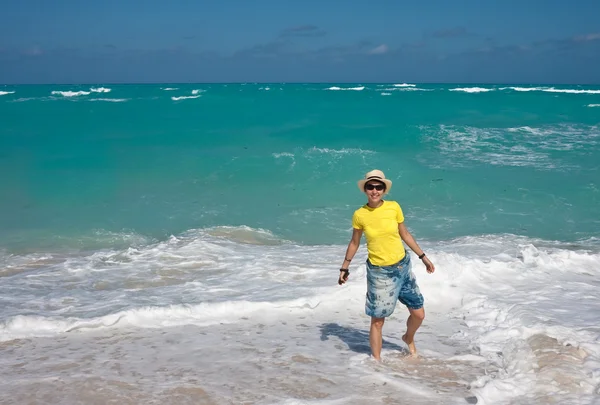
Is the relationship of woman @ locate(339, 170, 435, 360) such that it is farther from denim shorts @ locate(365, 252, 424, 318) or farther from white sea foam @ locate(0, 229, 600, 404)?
white sea foam @ locate(0, 229, 600, 404)

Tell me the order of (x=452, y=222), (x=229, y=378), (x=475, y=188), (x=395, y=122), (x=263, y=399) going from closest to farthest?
(x=263, y=399) < (x=229, y=378) < (x=452, y=222) < (x=475, y=188) < (x=395, y=122)

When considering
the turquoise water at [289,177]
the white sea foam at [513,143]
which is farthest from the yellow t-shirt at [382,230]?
the white sea foam at [513,143]

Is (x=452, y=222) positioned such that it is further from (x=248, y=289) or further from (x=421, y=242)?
(x=248, y=289)

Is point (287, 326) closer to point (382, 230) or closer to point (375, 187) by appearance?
point (382, 230)

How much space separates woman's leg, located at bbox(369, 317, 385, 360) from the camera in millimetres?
4804

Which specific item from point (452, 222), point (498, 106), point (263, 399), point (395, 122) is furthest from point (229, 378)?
point (498, 106)

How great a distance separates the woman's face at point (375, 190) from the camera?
452 centimetres

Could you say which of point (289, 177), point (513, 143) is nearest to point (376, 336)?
point (289, 177)

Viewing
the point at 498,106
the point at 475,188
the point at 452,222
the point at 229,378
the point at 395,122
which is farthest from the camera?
the point at 498,106

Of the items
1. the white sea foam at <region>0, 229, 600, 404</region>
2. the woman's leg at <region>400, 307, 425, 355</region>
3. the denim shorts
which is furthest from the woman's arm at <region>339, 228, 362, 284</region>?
the white sea foam at <region>0, 229, 600, 404</region>

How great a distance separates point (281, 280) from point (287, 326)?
4.98 ft

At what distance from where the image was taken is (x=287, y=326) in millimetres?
5949

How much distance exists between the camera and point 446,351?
17.3 ft

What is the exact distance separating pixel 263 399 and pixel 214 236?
18.8 ft
